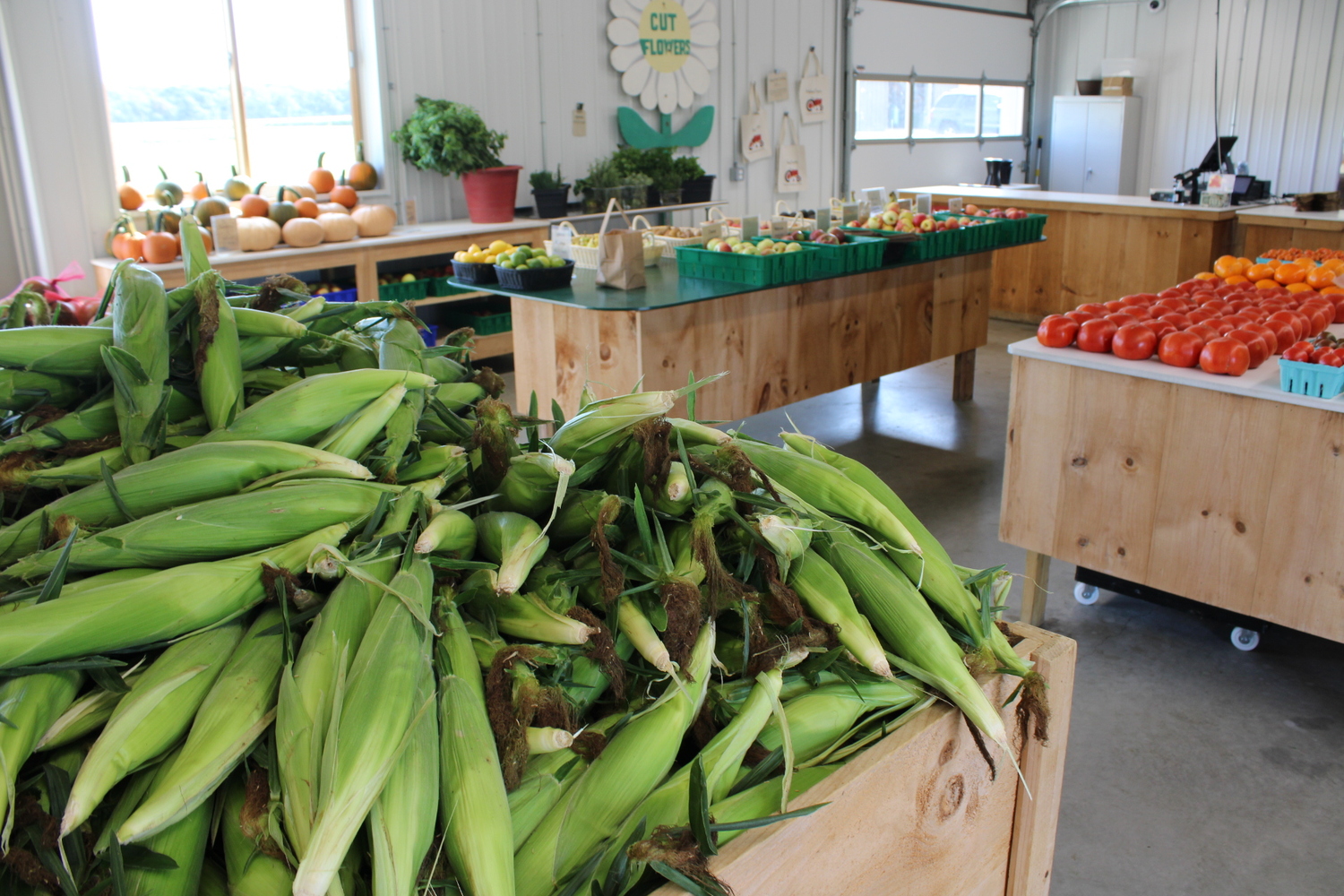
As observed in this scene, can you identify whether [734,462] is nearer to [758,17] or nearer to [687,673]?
[687,673]

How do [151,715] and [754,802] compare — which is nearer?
[151,715]

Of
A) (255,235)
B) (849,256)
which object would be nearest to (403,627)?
(849,256)

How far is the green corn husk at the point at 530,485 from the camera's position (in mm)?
922

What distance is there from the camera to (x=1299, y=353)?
2.31 meters

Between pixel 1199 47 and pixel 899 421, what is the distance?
23.9 ft

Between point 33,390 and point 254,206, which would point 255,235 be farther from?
point 33,390

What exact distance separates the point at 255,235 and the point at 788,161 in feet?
15.3

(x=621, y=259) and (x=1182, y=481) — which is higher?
(x=621, y=259)

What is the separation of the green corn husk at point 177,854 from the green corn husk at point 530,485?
36 cm

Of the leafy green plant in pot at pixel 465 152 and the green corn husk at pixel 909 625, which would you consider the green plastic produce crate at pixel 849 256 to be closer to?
the leafy green plant in pot at pixel 465 152

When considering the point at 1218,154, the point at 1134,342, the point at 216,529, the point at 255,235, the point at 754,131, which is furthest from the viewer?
the point at 754,131

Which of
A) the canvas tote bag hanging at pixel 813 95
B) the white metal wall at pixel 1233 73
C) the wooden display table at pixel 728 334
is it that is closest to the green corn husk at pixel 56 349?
the wooden display table at pixel 728 334

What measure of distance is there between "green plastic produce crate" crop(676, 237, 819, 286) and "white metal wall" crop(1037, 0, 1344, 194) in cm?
790

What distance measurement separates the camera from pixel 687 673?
0.81 m
